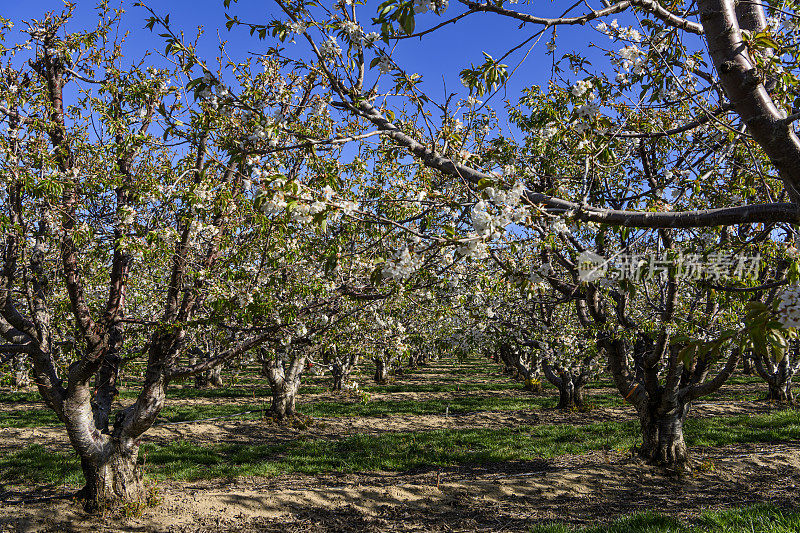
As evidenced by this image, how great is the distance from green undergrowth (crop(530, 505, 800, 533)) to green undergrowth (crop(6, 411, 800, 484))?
3.74 meters

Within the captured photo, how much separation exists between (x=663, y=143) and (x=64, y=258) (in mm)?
7558

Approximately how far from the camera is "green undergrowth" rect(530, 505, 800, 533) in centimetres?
438

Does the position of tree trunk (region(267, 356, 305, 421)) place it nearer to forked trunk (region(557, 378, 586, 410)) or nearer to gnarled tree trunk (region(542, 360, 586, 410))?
gnarled tree trunk (region(542, 360, 586, 410))

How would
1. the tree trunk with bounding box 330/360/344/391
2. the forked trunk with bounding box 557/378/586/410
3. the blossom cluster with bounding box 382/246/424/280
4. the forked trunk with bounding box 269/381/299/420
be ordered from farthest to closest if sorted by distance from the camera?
the tree trunk with bounding box 330/360/344/391
the forked trunk with bounding box 557/378/586/410
the forked trunk with bounding box 269/381/299/420
the blossom cluster with bounding box 382/246/424/280

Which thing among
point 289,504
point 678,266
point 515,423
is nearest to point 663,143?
point 678,266

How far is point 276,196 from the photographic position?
2639mm

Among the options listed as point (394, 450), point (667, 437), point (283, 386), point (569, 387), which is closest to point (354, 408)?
point (283, 386)

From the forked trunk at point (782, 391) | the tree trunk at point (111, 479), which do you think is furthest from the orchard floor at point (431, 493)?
the forked trunk at point (782, 391)

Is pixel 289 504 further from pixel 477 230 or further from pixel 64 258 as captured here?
pixel 477 230

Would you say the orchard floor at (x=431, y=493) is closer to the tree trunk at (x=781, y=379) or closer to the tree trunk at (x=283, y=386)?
the tree trunk at (x=283, y=386)

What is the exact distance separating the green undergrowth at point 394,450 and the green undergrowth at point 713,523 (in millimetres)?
3740

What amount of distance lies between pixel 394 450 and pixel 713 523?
5935 millimetres

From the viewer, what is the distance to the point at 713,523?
15.9 feet

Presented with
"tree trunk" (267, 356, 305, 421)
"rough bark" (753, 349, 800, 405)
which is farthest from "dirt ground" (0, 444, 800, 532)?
"rough bark" (753, 349, 800, 405)
